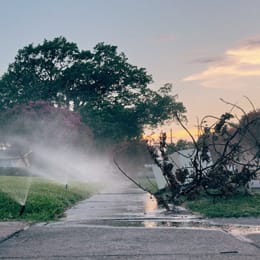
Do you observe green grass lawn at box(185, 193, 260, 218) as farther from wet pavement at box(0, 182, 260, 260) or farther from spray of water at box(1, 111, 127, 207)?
spray of water at box(1, 111, 127, 207)

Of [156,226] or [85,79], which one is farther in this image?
[85,79]

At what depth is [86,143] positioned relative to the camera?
58.2 metres

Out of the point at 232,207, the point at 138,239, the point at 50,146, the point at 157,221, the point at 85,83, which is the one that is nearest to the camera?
the point at 138,239

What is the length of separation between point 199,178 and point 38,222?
10336 millimetres

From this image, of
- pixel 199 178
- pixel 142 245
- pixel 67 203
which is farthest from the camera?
A: pixel 67 203

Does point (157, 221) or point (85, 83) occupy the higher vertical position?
point (85, 83)

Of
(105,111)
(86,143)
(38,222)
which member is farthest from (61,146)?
(38,222)

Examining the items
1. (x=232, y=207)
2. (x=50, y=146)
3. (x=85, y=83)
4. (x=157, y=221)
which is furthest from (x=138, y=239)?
(x=85, y=83)

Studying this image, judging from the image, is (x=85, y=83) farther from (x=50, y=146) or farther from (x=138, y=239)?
(x=138, y=239)

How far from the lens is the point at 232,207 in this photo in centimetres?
1669

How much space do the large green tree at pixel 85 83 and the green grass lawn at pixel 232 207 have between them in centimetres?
4535

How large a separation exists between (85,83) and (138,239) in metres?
55.0

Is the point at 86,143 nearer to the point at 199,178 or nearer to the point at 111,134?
the point at 111,134

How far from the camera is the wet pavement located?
8602 millimetres
